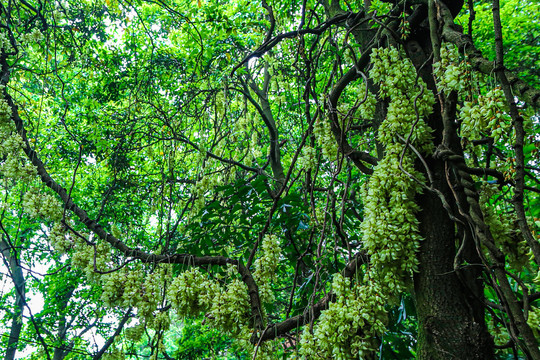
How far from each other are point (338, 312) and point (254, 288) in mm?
653

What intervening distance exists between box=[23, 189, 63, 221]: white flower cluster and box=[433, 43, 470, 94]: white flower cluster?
8.28 feet

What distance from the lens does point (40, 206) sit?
2512 mm

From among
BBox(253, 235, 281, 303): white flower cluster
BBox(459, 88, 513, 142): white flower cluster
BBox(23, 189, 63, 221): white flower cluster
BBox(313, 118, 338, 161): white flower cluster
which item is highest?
BBox(23, 189, 63, 221): white flower cluster

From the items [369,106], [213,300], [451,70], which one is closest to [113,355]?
[213,300]

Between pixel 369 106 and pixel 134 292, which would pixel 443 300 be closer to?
pixel 369 106

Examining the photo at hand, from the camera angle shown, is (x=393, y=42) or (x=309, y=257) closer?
(x=393, y=42)

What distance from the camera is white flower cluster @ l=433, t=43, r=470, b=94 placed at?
120cm

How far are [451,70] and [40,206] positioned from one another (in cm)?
263

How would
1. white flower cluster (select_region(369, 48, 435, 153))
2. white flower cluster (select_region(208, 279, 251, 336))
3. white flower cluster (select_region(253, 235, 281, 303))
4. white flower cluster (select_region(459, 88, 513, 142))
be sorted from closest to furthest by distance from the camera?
white flower cluster (select_region(459, 88, 513, 142)) → white flower cluster (select_region(369, 48, 435, 153)) → white flower cluster (select_region(208, 279, 251, 336)) → white flower cluster (select_region(253, 235, 281, 303))

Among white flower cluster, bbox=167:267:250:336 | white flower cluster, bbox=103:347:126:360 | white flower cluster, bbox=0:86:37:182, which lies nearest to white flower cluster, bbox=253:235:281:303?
white flower cluster, bbox=167:267:250:336

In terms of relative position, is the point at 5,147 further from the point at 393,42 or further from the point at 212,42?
the point at 212,42

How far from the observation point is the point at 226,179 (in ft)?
13.5

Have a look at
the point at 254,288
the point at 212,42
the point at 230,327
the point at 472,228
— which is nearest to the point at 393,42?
the point at 472,228

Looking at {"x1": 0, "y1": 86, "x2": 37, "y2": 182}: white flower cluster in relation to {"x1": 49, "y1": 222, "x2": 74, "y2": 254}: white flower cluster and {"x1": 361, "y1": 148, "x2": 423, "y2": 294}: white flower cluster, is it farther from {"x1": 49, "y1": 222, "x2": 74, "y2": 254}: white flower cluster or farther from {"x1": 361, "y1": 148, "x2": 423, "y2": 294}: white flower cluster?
{"x1": 361, "y1": 148, "x2": 423, "y2": 294}: white flower cluster
